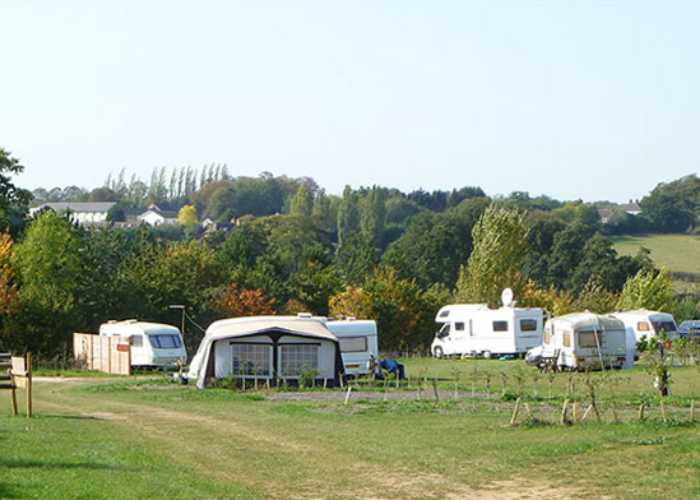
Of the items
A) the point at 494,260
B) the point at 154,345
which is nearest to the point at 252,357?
the point at 154,345

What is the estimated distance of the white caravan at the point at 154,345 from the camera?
47.8 meters

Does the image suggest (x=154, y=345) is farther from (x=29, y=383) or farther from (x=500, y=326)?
(x=29, y=383)

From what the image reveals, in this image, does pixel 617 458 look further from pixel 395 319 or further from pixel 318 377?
pixel 395 319

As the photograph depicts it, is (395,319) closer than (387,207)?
Yes

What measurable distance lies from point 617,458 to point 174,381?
24.2 m

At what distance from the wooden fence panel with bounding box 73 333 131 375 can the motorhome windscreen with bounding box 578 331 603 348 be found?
16.8m

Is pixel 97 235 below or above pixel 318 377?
above

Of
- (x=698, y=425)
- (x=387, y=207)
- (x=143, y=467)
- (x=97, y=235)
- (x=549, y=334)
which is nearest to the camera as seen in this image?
(x=143, y=467)

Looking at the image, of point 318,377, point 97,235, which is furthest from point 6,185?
point 318,377

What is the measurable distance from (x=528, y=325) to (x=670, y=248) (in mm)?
76222

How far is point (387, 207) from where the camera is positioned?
171 metres

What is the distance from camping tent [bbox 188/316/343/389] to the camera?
37594mm

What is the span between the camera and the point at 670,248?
127062 millimetres

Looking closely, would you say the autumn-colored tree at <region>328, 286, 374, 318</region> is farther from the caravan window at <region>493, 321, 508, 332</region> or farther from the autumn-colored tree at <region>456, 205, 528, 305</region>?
the caravan window at <region>493, 321, 508, 332</region>
